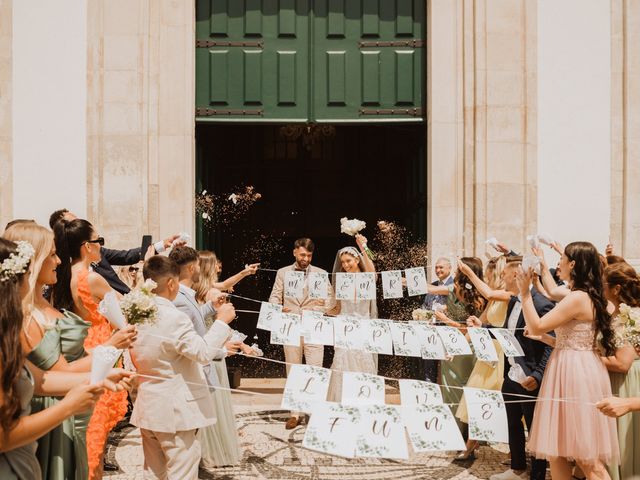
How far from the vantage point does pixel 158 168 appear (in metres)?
9.82

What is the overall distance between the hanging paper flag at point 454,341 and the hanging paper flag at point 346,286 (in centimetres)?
177

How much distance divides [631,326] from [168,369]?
3.10 metres

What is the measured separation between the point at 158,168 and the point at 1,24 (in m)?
2.87

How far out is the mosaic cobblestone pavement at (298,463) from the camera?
660 cm

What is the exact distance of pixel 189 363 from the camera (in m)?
4.98

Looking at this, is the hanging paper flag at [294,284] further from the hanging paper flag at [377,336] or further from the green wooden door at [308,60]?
the green wooden door at [308,60]

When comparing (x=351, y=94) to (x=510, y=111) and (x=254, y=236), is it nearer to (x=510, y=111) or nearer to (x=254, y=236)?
(x=510, y=111)

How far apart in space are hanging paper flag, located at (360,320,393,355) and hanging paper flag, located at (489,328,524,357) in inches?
38.3

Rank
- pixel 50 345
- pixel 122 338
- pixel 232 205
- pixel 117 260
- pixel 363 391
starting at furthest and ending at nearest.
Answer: pixel 232 205 → pixel 117 260 → pixel 363 391 → pixel 122 338 → pixel 50 345

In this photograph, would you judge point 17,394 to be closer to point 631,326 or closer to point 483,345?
point 631,326

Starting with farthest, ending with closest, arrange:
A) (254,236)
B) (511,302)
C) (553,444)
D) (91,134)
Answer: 1. (254,236)
2. (91,134)
3. (511,302)
4. (553,444)

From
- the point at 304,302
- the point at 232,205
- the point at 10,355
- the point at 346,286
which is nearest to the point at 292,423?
the point at 304,302

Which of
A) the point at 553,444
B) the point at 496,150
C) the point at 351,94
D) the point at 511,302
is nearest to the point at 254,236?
the point at 351,94

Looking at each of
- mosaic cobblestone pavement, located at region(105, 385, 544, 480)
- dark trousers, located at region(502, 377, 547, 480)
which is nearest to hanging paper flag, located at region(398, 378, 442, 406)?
dark trousers, located at region(502, 377, 547, 480)
